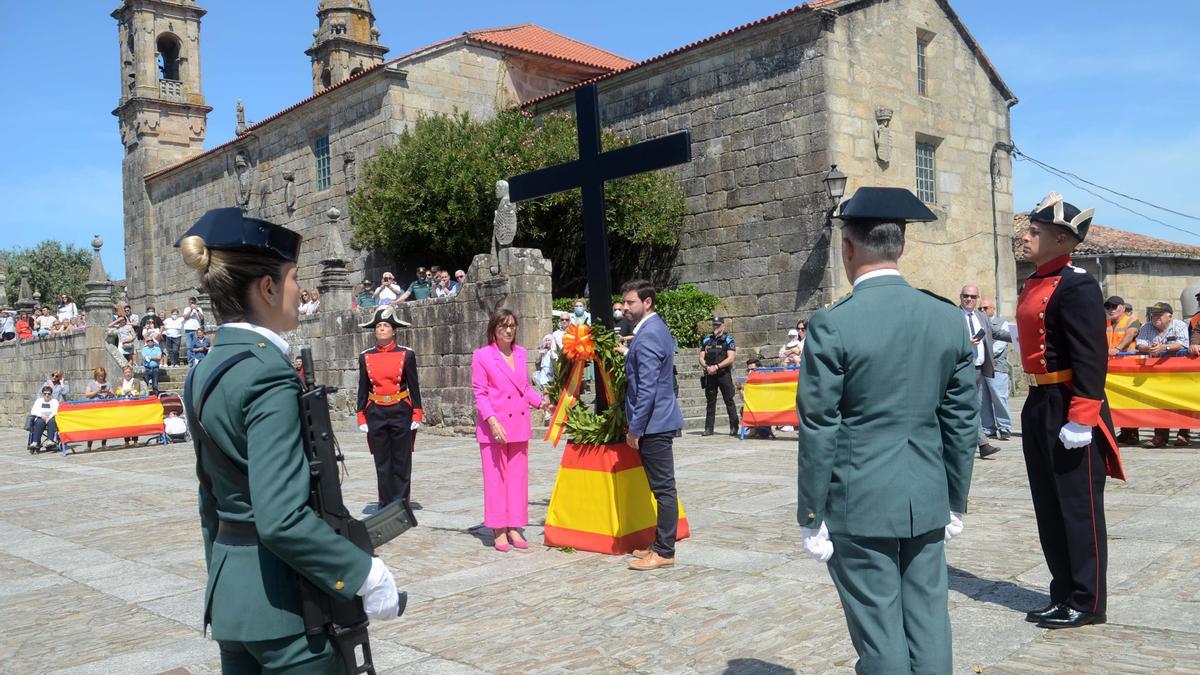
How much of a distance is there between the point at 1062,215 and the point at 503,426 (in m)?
4.27

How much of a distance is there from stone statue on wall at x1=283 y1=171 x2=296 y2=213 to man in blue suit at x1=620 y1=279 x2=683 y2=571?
25.6m

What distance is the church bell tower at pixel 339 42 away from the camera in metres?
44.2

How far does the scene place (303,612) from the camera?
7.75ft

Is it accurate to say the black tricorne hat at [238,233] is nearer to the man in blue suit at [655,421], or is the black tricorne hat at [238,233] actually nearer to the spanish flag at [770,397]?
the man in blue suit at [655,421]

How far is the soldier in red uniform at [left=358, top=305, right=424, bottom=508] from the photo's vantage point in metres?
8.55

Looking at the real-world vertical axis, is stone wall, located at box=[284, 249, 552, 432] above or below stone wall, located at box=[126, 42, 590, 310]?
below

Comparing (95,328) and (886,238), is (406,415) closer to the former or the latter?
(886,238)

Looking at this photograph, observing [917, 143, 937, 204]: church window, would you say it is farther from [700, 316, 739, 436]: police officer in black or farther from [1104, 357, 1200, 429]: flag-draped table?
[1104, 357, 1200, 429]: flag-draped table

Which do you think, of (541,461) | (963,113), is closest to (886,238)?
(541,461)

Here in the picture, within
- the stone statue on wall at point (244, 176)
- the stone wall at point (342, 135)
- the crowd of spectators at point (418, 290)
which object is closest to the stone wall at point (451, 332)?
the crowd of spectators at point (418, 290)

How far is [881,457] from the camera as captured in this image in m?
3.22

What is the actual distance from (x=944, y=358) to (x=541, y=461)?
958 centimetres

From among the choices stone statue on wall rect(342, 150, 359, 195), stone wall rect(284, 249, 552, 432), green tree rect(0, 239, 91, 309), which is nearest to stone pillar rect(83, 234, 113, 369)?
stone statue on wall rect(342, 150, 359, 195)

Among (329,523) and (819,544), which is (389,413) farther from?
(329,523)
